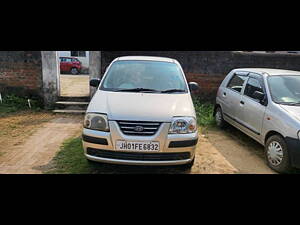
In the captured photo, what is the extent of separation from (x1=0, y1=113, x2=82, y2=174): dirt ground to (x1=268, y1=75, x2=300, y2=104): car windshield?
4.09 m

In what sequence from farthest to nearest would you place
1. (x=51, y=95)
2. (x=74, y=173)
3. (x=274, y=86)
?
(x=51, y=95), (x=274, y=86), (x=74, y=173)

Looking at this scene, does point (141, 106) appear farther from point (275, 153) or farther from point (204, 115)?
point (204, 115)

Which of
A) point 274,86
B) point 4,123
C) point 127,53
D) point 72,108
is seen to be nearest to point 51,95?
point 72,108

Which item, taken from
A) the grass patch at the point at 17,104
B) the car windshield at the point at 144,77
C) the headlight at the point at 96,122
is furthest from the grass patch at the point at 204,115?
the grass patch at the point at 17,104

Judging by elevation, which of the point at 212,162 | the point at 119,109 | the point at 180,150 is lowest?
the point at 212,162

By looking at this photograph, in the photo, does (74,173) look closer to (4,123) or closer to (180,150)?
(180,150)

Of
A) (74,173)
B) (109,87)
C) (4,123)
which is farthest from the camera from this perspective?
(4,123)

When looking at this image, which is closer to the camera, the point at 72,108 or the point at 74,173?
the point at 74,173

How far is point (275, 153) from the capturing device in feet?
12.6

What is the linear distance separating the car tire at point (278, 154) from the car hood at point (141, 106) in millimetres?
1531

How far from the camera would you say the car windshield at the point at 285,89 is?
411 centimetres

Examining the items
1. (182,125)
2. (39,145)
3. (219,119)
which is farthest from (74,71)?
(182,125)

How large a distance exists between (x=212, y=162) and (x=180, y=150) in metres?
1.22

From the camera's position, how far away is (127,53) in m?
7.54
